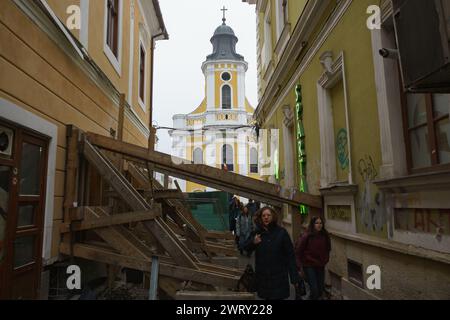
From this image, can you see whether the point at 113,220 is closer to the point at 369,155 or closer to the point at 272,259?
the point at 272,259

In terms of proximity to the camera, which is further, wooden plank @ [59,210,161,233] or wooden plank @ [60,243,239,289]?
wooden plank @ [59,210,161,233]

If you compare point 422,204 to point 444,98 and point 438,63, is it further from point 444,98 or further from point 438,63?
point 438,63

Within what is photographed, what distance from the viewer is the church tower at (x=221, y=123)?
36219 millimetres

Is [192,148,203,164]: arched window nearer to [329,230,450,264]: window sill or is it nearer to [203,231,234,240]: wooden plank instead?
[203,231,234,240]: wooden plank

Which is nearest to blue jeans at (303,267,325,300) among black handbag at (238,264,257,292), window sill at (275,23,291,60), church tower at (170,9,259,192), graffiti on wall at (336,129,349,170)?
black handbag at (238,264,257,292)

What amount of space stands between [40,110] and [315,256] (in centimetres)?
390

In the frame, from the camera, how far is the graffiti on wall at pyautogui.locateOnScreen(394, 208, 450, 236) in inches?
125

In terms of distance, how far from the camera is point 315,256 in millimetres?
4871

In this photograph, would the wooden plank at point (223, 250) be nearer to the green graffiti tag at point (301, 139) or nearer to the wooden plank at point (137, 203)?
the green graffiti tag at point (301, 139)

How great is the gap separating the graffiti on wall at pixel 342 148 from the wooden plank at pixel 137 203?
9.12 feet

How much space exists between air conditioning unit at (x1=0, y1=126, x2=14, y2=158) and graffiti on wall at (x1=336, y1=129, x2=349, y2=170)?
446cm

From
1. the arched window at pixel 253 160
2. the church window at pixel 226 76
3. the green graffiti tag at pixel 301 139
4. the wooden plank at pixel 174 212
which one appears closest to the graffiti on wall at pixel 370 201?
the green graffiti tag at pixel 301 139

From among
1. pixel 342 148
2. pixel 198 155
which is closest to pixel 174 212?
pixel 342 148
